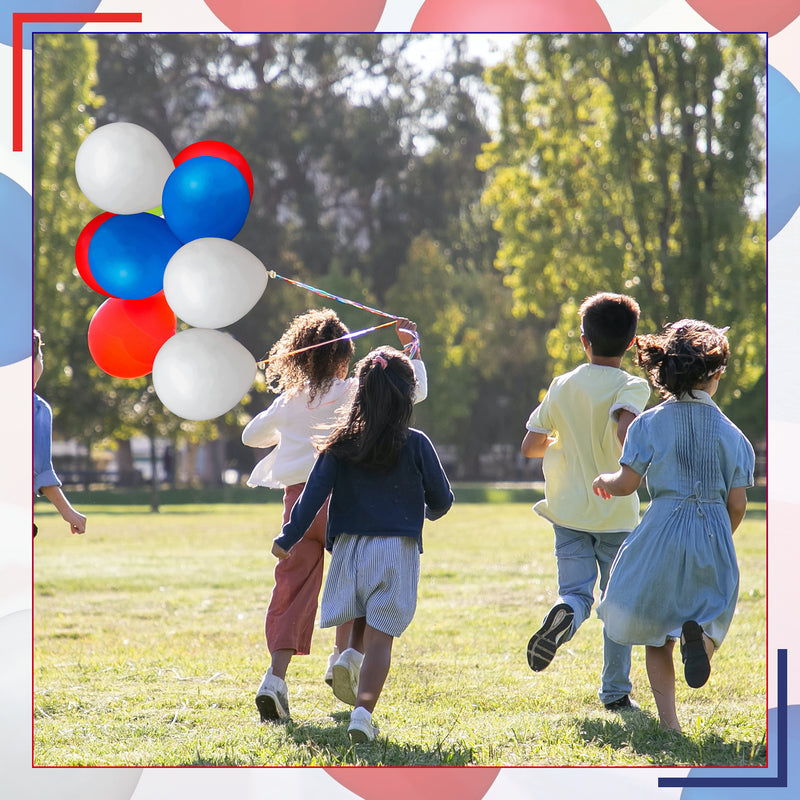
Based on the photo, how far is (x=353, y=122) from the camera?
27.7 meters

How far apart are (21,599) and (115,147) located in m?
1.64

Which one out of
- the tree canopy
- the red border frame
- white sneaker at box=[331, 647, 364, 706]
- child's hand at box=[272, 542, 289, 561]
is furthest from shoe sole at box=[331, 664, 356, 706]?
the tree canopy

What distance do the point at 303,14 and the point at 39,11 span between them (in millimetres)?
795

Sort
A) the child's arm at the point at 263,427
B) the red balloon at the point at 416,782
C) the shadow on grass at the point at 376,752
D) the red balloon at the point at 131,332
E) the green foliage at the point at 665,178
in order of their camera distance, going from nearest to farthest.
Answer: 1. the red balloon at the point at 416,782
2. the shadow on grass at the point at 376,752
3. the red balloon at the point at 131,332
4. the child's arm at the point at 263,427
5. the green foliage at the point at 665,178

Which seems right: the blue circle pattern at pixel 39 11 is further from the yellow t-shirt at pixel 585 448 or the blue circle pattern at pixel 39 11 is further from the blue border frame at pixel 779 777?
the blue border frame at pixel 779 777

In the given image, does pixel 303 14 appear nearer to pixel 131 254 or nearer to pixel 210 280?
pixel 210 280

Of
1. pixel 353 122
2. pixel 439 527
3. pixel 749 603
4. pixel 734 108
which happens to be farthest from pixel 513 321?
pixel 749 603

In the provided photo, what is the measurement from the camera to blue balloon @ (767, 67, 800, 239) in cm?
314

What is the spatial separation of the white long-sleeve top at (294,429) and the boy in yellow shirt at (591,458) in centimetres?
57

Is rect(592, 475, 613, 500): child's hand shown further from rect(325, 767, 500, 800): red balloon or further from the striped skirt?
rect(325, 767, 500, 800): red balloon

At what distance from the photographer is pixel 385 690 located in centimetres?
436

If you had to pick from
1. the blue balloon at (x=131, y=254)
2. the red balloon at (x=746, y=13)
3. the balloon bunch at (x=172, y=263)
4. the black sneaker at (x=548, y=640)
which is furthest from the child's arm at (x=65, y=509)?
the red balloon at (x=746, y=13)

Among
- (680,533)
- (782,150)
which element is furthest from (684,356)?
(782,150)

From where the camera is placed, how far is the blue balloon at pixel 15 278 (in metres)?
3.09
